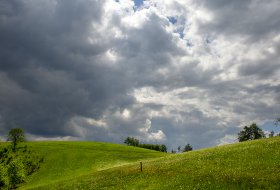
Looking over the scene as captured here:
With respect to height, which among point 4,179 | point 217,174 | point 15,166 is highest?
point 15,166

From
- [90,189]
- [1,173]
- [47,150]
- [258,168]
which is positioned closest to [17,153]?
[47,150]

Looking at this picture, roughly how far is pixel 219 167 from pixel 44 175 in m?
58.2

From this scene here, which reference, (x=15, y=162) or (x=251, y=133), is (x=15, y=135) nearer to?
(x=15, y=162)

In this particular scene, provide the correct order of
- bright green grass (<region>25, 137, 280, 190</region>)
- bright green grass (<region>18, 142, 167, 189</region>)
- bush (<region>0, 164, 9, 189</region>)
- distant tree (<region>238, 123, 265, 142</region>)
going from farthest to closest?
distant tree (<region>238, 123, 265, 142</region>) → bright green grass (<region>18, 142, 167, 189</region>) → bush (<region>0, 164, 9, 189</region>) → bright green grass (<region>25, 137, 280, 190</region>)

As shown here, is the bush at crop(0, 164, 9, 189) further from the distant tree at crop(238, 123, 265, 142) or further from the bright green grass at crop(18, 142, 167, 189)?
the distant tree at crop(238, 123, 265, 142)

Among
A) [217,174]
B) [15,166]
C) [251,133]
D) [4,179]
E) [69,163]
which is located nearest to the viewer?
[217,174]

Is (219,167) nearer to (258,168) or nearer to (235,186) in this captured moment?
(258,168)

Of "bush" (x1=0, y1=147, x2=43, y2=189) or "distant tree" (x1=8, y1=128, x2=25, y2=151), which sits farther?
"distant tree" (x1=8, y1=128, x2=25, y2=151)

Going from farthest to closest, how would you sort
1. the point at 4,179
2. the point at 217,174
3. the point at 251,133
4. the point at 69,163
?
the point at 251,133
the point at 69,163
the point at 4,179
the point at 217,174

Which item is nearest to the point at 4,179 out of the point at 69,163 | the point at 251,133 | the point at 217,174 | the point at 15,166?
the point at 15,166

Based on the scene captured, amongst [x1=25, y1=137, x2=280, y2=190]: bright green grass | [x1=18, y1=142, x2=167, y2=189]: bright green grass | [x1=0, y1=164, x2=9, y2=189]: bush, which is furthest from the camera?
[x1=18, y1=142, x2=167, y2=189]: bright green grass

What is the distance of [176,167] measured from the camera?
47.3 metres

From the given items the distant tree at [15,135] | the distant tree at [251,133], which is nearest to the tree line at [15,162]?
the distant tree at [15,135]

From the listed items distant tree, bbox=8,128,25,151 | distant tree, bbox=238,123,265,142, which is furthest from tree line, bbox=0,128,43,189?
distant tree, bbox=238,123,265,142
